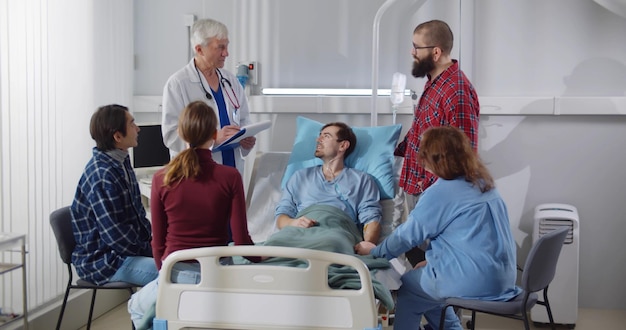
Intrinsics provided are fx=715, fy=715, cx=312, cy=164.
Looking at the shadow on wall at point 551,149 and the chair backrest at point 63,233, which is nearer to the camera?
the chair backrest at point 63,233

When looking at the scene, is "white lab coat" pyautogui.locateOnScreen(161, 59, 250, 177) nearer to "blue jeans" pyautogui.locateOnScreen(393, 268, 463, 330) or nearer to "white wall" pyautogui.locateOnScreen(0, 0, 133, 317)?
"white wall" pyautogui.locateOnScreen(0, 0, 133, 317)

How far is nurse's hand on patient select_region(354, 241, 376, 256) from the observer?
2791 mm

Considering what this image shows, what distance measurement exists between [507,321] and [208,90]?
2042 millimetres

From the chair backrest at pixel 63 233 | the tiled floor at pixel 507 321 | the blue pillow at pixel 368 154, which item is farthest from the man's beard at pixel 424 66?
the chair backrest at pixel 63 233

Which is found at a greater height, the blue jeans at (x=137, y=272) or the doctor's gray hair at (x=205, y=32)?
the doctor's gray hair at (x=205, y=32)

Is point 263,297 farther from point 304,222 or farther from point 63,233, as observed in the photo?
point 63,233

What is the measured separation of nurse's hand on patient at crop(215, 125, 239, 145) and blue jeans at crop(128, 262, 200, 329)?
37.4 inches

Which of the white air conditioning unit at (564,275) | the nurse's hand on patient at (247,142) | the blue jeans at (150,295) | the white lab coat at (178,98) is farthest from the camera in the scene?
the white air conditioning unit at (564,275)

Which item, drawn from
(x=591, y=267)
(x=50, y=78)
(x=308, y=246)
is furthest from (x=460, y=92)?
(x=50, y=78)

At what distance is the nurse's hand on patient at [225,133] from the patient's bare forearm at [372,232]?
0.73 metres

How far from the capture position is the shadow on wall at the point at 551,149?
13.4 feet

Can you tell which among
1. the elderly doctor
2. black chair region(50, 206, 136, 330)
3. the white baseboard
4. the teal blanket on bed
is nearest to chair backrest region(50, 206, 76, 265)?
black chair region(50, 206, 136, 330)

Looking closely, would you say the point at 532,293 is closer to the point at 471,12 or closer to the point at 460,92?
the point at 460,92

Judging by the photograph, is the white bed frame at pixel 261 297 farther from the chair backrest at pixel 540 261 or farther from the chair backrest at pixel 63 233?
the chair backrest at pixel 63 233
